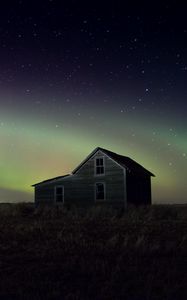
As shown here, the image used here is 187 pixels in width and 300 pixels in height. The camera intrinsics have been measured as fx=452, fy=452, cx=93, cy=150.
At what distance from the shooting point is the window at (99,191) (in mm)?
40594

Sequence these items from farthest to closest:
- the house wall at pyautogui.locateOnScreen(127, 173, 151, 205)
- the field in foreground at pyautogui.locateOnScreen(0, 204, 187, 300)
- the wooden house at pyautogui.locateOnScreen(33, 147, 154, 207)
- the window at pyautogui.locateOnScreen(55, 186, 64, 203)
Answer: the window at pyautogui.locateOnScreen(55, 186, 64, 203), the house wall at pyautogui.locateOnScreen(127, 173, 151, 205), the wooden house at pyautogui.locateOnScreen(33, 147, 154, 207), the field in foreground at pyautogui.locateOnScreen(0, 204, 187, 300)

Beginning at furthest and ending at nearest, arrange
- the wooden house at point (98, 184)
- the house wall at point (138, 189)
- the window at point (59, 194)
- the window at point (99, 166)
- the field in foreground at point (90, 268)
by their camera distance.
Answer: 1. the window at point (59, 194)
2. the window at point (99, 166)
3. the house wall at point (138, 189)
4. the wooden house at point (98, 184)
5. the field in foreground at point (90, 268)

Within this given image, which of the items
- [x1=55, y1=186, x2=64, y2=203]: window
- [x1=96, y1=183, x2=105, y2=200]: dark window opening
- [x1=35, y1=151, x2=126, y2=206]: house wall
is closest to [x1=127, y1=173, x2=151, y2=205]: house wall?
[x1=35, y1=151, x2=126, y2=206]: house wall

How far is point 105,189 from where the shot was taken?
40.3m

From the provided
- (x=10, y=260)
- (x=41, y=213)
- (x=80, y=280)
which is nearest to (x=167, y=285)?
(x=80, y=280)

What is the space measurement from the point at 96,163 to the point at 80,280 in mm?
31225

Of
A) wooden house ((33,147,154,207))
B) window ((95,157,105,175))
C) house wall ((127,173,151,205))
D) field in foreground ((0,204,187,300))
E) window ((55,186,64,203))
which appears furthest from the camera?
window ((55,186,64,203))

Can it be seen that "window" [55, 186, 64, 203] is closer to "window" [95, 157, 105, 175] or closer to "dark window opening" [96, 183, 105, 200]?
"dark window opening" [96, 183, 105, 200]

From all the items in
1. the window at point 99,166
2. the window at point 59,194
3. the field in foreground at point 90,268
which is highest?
the window at point 99,166

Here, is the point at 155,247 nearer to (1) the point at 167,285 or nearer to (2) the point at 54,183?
(1) the point at 167,285

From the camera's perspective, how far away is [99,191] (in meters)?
40.8

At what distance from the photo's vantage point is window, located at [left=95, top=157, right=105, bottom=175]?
40531 mm

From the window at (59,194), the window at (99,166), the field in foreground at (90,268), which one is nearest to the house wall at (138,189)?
the window at (99,166)

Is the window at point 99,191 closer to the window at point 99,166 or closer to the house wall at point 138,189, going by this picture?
the window at point 99,166
